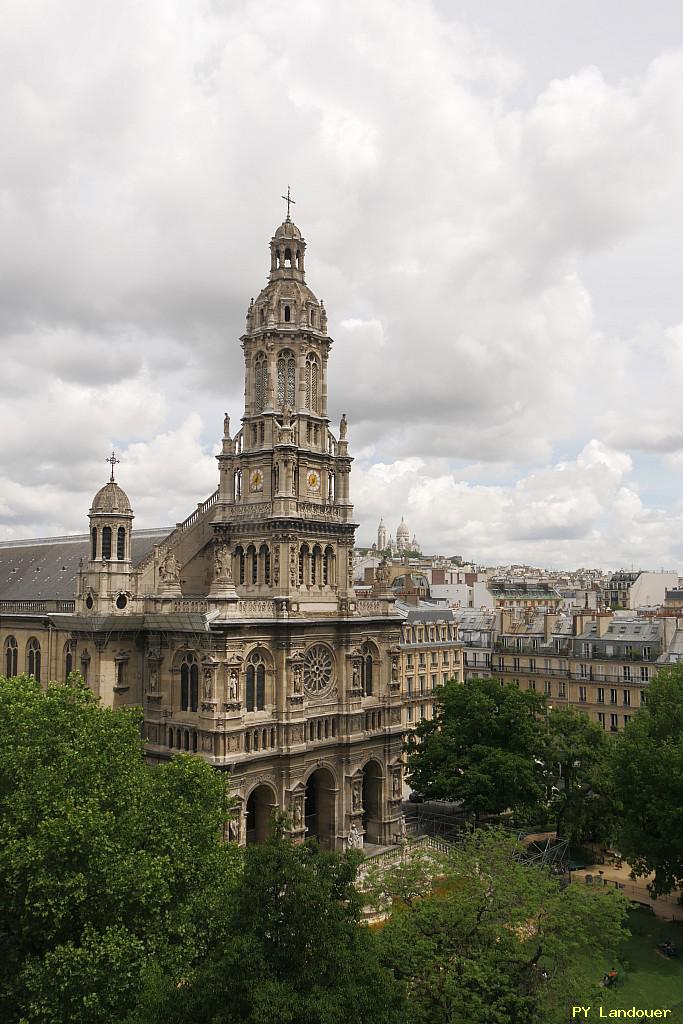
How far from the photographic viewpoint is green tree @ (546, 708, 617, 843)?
59125mm

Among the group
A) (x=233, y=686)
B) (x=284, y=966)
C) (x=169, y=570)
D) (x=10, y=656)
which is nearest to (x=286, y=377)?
(x=169, y=570)

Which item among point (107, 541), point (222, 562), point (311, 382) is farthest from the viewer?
point (311, 382)

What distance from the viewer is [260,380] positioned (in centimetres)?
6588

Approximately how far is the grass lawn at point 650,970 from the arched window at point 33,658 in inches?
1888

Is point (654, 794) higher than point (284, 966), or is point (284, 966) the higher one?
point (284, 966)

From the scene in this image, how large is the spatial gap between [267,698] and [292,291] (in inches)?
1298

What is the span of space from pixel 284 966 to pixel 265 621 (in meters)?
33.2

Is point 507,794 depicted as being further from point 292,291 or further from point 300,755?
point 292,291

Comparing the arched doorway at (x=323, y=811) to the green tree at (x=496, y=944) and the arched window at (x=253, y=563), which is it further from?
the green tree at (x=496, y=944)

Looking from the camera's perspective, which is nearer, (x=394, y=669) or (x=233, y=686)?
(x=233, y=686)

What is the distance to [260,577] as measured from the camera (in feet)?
201

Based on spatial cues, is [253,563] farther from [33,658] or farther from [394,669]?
[33,658]

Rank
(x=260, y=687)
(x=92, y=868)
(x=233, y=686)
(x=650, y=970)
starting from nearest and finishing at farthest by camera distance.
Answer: (x=92, y=868)
(x=650, y=970)
(x=233, y=686)
(x=260, y=687)

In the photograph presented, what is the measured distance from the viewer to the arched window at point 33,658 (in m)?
66.4
